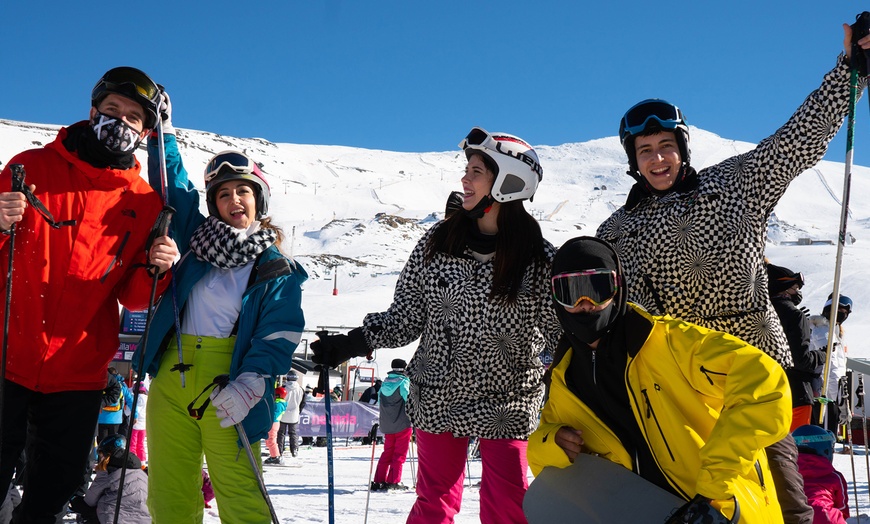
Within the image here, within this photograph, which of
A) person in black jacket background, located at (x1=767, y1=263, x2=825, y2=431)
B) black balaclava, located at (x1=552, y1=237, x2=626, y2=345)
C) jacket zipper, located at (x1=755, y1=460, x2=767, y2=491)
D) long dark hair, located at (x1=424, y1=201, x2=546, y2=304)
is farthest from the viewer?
person in black jacket background, located at (x1=767, y1=263, x2=825, y2=431)

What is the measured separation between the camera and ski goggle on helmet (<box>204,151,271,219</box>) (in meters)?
4.00

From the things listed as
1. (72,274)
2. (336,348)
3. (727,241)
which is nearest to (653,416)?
(727,241)

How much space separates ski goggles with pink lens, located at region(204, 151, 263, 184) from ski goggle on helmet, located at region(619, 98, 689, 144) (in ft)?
5.80

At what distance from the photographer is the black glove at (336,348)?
3906 millimetres

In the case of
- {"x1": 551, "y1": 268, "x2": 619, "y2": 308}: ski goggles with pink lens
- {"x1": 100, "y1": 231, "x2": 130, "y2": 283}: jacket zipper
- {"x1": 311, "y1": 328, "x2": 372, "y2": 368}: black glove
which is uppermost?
{"x1": 100, "y1": 231, "x2": 130, "y2": 283}: jacket zipper

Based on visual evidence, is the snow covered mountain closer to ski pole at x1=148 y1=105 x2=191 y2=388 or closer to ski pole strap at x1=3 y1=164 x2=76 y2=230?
ski pole at x1=148 y1=105 x2=191 y2=388

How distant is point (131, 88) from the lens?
147 inches

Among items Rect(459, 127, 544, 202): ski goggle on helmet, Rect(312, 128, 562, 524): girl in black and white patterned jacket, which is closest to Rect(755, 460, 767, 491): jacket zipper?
Rect(312, 128, 562, 524): girl in black and white patterned jacket

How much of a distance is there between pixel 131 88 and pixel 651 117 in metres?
2.30

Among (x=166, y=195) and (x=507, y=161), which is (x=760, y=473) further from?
(x=166, y=195)

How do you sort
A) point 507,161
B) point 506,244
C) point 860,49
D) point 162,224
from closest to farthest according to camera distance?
→ point 860,49 < point 162,224 < point 506,244 < point 507,161

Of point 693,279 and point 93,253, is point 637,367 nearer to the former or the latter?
point 693,279

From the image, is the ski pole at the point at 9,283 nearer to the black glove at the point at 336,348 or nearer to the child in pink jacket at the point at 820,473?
the black glove at the point at 336,348

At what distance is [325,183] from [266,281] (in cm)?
15232
